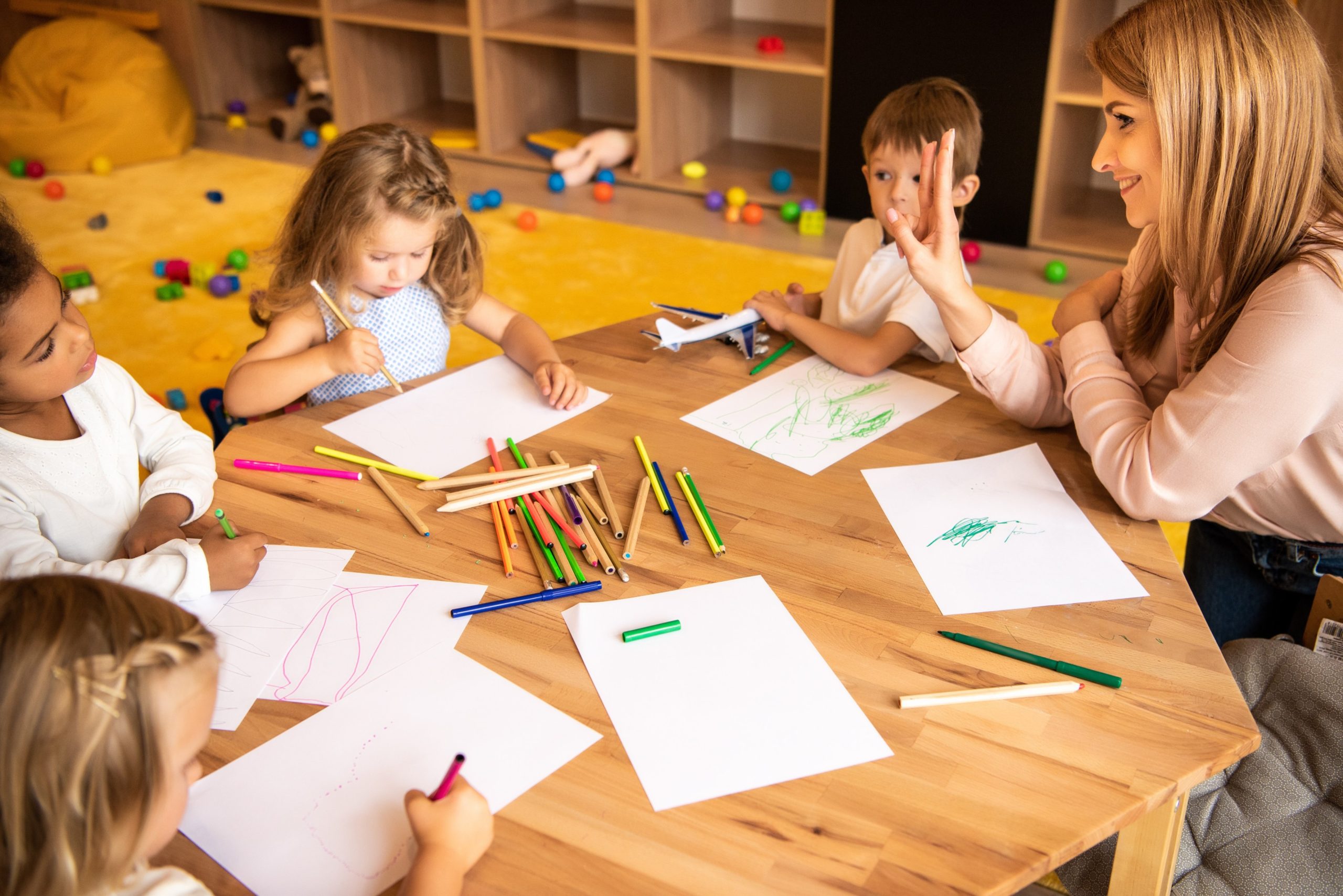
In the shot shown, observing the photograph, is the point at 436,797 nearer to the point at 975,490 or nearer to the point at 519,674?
the point at 519,674

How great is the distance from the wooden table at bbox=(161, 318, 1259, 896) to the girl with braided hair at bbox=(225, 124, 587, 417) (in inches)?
6.6

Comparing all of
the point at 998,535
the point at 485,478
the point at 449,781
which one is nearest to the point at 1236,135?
the point at 998,535

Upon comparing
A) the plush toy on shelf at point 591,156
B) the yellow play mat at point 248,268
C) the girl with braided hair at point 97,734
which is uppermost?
the girl with braided hair at point 97,734

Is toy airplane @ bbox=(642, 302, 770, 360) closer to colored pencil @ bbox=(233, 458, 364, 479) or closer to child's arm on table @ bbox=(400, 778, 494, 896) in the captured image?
colored pencil @ bbox=(233, 458, 364, 479)

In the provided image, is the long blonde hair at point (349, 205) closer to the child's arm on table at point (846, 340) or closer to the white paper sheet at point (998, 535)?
the child's arm on table at point (846, 340)

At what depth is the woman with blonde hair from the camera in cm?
112

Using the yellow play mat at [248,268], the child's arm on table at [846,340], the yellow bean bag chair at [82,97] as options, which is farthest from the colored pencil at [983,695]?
the yellow bean bag chair at [82,97]

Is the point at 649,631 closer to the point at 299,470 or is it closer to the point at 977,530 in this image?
the point at 977,530

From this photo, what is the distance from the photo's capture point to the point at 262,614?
106cm

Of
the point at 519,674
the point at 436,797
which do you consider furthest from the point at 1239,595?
the point at 436,797

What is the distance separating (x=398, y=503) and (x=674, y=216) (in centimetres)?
275

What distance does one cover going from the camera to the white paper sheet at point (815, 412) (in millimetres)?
1356

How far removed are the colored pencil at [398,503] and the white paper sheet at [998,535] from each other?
1.71 ft

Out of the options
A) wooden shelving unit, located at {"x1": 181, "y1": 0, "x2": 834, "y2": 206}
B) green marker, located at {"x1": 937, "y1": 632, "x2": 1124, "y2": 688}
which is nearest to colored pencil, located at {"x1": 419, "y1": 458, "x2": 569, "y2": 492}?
green marker, located at {"x1": 937, "y1": 632, "x2": 1124, "y2": 688}
